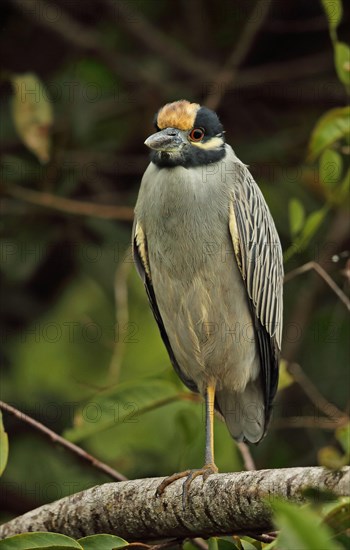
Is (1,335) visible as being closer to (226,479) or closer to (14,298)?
(14,298)

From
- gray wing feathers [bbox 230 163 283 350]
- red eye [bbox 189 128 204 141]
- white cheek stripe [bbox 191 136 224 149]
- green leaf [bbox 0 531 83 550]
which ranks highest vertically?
red eye [bbox 189 128 204 141]

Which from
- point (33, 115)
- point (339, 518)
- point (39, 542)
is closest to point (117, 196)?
point (33, 115)

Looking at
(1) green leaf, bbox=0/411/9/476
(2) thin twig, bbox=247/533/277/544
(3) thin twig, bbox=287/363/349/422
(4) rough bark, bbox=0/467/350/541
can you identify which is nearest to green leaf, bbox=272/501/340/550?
(4) rough bark, bbox=0/467/350/541

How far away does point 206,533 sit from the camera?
2.39 m

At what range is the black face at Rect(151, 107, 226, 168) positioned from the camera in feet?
10.5

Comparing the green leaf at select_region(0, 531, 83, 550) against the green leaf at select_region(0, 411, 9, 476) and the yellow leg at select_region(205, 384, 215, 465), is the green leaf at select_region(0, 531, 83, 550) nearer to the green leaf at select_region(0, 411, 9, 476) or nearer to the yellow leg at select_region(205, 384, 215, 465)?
the green leaf at select_region(0, 411, 9, 476)

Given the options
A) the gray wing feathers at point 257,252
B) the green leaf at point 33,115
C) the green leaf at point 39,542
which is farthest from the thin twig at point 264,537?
the green leaf at point 33,115

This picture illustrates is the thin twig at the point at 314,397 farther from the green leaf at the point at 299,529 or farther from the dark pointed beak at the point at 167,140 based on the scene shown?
the green leaf at the point at 299,529

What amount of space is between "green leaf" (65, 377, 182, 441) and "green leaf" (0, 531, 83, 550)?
3.36 feet

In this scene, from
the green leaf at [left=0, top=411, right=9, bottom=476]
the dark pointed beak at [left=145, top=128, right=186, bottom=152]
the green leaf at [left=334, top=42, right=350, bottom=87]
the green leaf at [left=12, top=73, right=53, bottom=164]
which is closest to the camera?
the green leaf at [left=0, top=411, right=9, bottom=476]

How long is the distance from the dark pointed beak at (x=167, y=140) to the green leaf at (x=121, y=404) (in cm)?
80

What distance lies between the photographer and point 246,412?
3.62 metres

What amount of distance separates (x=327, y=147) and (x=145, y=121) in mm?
2082

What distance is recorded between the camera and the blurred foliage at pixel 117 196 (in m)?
4.46
